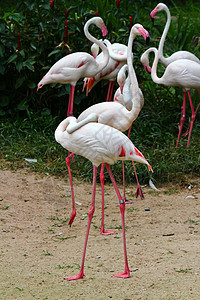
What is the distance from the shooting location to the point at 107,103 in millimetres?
4324

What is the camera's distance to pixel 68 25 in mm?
6328

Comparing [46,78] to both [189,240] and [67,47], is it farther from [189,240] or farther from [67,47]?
[189,240]

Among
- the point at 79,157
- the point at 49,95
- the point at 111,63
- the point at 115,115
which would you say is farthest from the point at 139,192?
the point at 49,95

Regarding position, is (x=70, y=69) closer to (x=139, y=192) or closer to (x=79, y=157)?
(x=79, y=157)

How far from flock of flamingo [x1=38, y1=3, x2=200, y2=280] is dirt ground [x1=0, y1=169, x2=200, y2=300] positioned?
0.17 meters

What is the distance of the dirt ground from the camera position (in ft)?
9.86

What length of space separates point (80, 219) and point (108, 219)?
28 centimetres

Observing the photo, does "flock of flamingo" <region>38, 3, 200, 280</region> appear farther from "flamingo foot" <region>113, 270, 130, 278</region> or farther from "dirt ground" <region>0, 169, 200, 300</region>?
"dirt ground" <region>0, 169, 200, 300</region>

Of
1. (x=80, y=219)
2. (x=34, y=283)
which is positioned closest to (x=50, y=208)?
(x=80, y=219)

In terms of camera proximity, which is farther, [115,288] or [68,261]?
[68,261]

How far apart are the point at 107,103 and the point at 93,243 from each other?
4.32 feet

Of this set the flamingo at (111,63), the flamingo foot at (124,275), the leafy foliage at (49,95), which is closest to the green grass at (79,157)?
the leafy foliage at (49,95)

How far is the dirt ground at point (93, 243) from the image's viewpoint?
3.00m

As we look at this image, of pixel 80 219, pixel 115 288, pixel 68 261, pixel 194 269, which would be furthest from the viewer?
pixel 80 219
